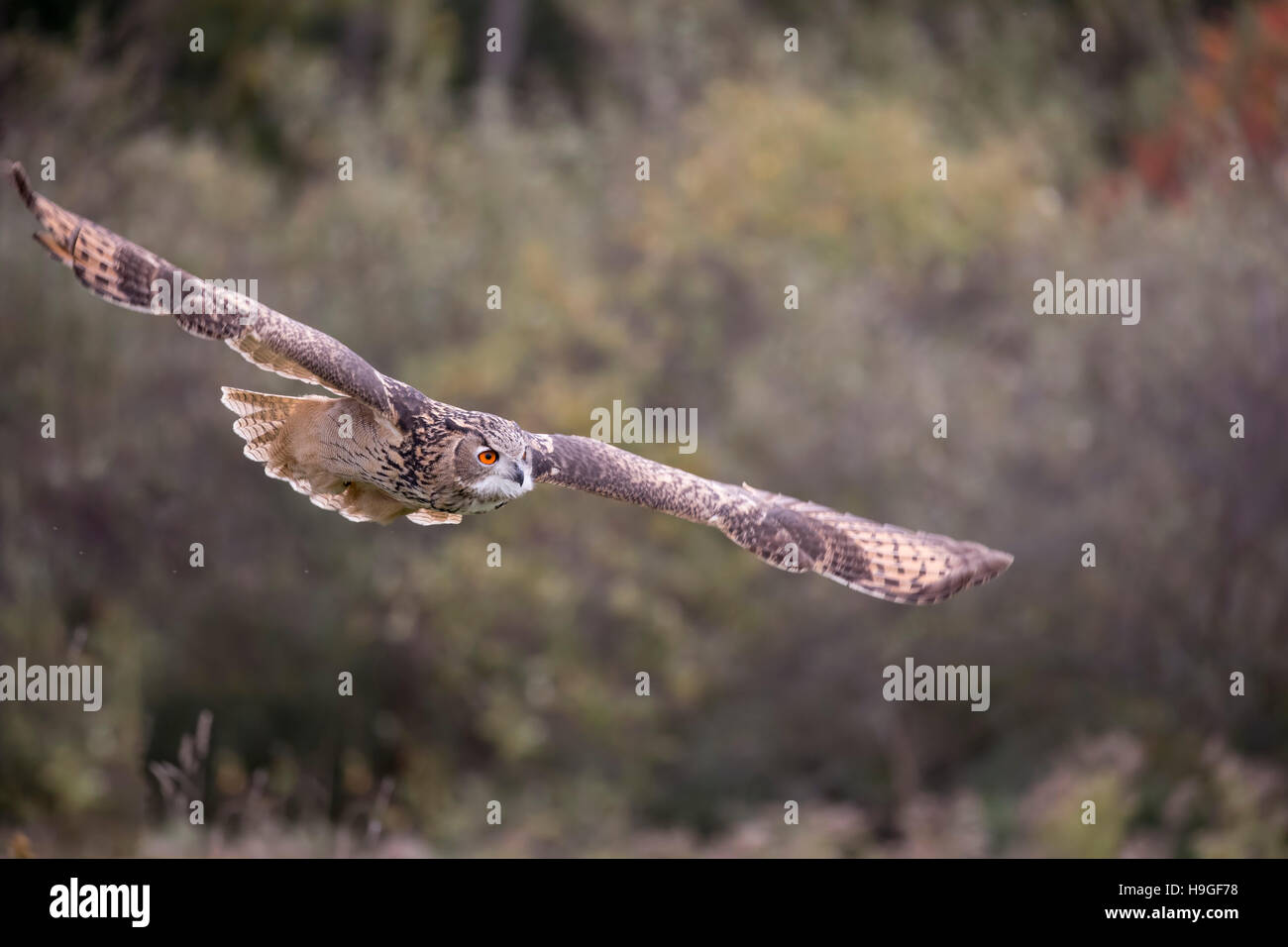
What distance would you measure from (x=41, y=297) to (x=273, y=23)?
1101 cm

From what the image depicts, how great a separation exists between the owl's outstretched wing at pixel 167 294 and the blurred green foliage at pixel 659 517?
982 centimetres

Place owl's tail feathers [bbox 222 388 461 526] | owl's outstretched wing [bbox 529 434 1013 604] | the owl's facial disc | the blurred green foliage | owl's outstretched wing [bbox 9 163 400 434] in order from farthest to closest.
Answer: the blurred green foliage → owl's outstretched wing [bbox 529 434 1013 604] → owl's tail feathers [bbox 222 388 461 526] → the owl's facial disc → owl's outstretched wing [bbox 9 163 400 434]

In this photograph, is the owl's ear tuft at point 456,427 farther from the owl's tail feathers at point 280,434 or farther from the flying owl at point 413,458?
the owl's tail feathers at point 280,434

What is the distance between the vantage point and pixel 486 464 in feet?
29.5

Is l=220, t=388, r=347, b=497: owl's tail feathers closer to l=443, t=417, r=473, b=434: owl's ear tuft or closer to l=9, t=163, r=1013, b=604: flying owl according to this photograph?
l=9, t=163, r=1013, b=604: flying owl

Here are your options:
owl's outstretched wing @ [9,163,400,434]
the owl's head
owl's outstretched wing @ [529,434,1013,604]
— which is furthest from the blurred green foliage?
owl's outstretched wing @ [9,163,400,434]

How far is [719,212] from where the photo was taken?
24.7m

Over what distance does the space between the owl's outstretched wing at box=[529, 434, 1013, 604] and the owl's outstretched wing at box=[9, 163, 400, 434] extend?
178cm

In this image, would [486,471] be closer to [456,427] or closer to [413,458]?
[456,427]

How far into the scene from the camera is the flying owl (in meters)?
7.95

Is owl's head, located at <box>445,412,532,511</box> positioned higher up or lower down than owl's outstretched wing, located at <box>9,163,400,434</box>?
lower down
